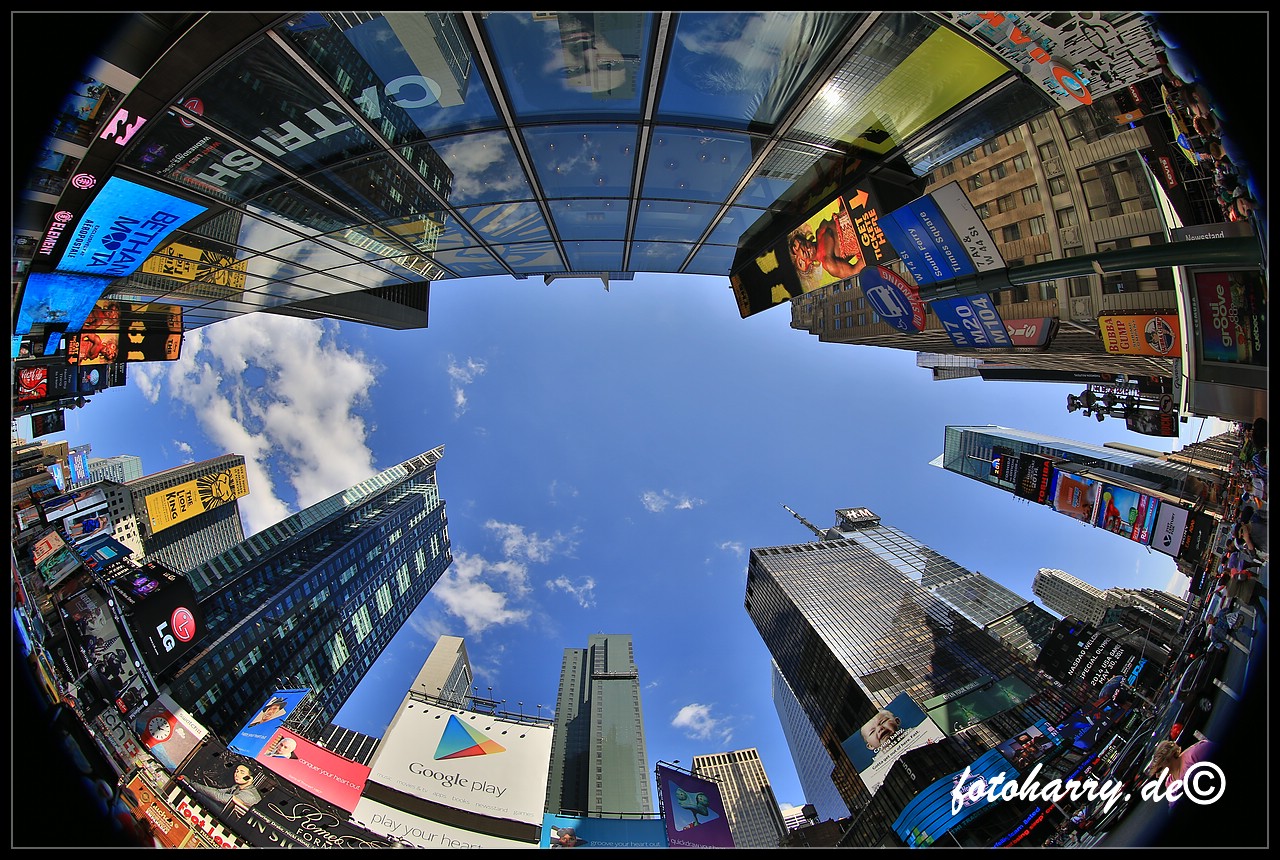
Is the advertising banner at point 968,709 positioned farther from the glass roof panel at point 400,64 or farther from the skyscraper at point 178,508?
the skyscraper at point 178,508

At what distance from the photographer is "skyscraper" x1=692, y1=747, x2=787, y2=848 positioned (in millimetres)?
98125

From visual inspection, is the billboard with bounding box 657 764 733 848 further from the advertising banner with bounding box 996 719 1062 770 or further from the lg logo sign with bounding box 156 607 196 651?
the lg logo sign with bounding box 156 607 196 651

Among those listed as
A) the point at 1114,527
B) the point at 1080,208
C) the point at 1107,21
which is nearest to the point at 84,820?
the point at 1107,21

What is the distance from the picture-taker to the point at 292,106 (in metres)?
6.55

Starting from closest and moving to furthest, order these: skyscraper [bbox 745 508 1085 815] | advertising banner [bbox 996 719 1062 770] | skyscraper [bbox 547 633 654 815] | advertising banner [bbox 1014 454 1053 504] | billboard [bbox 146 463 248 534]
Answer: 1. advertising banner [bbox 996 719 1062 770]
2. advertising banner [bbox 1014 454 1053 504]
3. skyscraper [bbox 745 508 1085 815]
4. billboard [bbox 146 463 248 534]
5. skyscraper [bbox 547 633 654 815]

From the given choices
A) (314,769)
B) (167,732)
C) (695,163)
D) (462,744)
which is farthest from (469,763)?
(695,163)

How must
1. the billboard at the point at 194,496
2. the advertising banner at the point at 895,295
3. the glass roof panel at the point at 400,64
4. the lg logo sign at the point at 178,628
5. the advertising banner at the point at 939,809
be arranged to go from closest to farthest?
1. the glass roof panel at the point at 400,64
2. the advertising banner at the point at 895,295
3. the lg logo sign at the point at 178,628
4. the advertising banner at the point at 939,809
5. the billboard at the point at 194,496

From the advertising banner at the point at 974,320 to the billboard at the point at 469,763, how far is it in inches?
882

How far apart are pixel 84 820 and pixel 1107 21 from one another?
18.1m

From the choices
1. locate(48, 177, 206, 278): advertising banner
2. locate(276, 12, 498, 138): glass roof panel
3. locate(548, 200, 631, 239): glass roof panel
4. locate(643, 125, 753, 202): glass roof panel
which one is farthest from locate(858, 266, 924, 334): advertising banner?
locate(48, 177, 206, 278): advertising banner

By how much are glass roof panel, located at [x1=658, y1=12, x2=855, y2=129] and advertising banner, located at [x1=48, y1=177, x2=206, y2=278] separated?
9119 millimetres

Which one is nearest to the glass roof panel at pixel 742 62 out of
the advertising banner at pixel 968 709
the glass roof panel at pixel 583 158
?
the glass roof panel at pixel 583 158

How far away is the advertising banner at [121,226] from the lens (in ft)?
23.8

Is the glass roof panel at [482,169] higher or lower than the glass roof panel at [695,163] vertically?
lower
